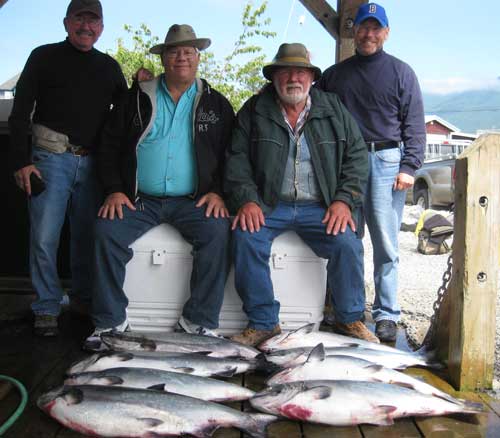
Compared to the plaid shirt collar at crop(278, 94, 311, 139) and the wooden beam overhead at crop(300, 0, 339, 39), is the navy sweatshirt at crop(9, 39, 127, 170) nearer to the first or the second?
the plaid shirt collar at crop(278, 94, 311, 139)

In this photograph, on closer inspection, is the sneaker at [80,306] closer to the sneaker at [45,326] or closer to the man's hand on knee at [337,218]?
the sneaker at [45,326]

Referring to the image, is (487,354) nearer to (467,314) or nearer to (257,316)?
(467,314)

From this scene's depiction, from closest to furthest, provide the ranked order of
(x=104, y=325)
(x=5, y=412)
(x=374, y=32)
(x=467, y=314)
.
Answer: (x=5, y=412)
(x=467, y=314)
(x=104, y=325)
(x=374, y=32)

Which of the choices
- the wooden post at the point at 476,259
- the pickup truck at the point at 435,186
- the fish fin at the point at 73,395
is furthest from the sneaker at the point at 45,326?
the pickup truck at the point at 435,186

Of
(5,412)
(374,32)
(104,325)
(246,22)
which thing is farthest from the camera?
(246,22)

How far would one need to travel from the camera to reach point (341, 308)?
3.90 meters

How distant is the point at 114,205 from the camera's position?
387cm

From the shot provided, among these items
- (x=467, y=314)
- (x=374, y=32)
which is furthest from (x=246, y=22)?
(x=467, y=314)

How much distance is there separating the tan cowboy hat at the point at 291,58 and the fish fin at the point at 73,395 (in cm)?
239

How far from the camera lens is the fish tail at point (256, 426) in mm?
2654

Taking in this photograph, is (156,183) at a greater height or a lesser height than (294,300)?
greater

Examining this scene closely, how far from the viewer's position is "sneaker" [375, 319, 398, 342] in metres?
4.11

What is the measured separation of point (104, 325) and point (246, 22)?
670 inches

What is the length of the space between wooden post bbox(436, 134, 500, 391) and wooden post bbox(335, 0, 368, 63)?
6.44 feet
